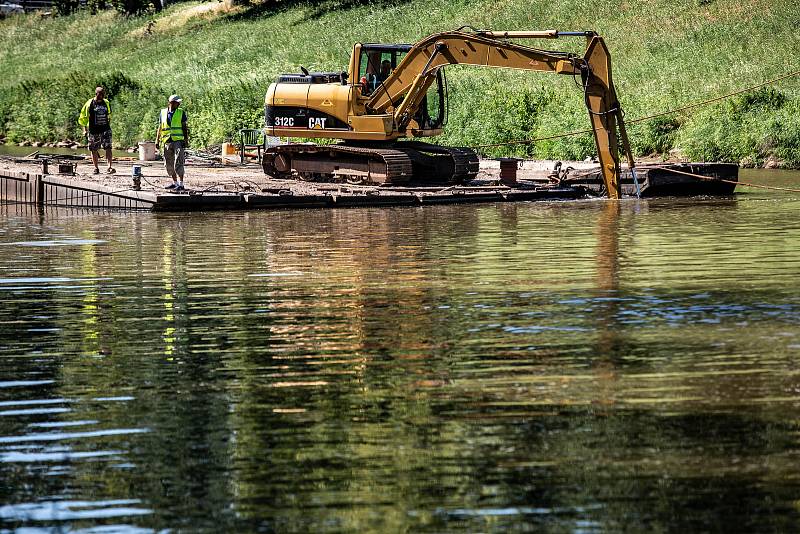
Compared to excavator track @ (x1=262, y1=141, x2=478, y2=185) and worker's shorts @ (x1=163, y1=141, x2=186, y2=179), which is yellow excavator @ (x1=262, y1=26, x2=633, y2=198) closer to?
excavator track @ (x1=262, y1=141, x2=478, y2=185)

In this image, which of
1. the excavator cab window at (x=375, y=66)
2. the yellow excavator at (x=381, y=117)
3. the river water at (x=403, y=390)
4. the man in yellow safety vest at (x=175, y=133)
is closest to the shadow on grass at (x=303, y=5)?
the yellow excavator at (x=381, y=117)

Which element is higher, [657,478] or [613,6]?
[613,6]

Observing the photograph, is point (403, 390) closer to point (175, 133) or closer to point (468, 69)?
point (175, 133)

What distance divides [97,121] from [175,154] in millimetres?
4320

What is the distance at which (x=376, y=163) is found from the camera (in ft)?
103

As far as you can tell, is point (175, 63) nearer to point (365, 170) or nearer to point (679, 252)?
point (365, 170)

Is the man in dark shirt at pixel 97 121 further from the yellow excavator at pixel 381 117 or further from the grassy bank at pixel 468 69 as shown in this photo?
the grassy bank at pixel 468 69

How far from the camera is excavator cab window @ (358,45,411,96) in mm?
31906

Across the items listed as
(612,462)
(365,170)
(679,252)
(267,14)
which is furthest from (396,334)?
(267,14)

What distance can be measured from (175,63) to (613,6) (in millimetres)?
21992

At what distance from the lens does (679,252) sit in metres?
20.5

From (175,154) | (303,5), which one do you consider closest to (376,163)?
(175,154)

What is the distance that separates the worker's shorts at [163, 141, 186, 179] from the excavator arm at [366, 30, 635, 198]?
14.7ft

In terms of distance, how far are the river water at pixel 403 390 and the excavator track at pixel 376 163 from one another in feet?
32.6
